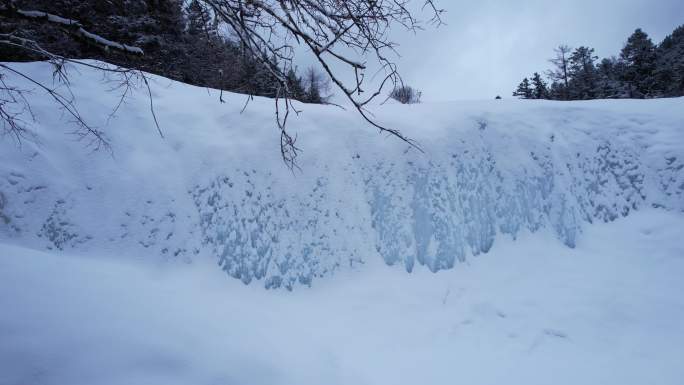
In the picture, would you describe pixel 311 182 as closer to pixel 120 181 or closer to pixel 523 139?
pixel 120 181

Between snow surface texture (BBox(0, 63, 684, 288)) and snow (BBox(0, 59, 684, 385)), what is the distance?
34mm

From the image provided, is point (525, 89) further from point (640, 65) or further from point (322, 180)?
point (322, 180)

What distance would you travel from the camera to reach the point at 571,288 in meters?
5.25

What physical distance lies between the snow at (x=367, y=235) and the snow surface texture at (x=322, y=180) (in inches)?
1.3

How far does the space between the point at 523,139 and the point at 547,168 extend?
81 cm

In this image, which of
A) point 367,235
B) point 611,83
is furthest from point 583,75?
point 367,235

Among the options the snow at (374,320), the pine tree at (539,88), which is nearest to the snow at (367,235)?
the snow at (374,320)

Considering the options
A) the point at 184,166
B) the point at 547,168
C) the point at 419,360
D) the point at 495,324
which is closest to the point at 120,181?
the point at 184,166

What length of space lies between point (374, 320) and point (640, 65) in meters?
28.7

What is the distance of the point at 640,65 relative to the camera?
22.2 m

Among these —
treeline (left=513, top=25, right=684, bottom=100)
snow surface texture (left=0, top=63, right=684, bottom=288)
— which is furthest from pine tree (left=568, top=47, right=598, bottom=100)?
snow surface texture (left=0, top=63, right=684, bottom=288)

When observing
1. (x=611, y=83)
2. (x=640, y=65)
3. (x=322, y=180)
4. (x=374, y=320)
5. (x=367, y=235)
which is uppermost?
(x=640, y=65)

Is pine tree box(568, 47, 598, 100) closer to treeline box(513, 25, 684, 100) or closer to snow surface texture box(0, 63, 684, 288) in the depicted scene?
treeline box(513, 25, 684, 100)

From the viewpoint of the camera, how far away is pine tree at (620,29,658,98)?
2202cm
